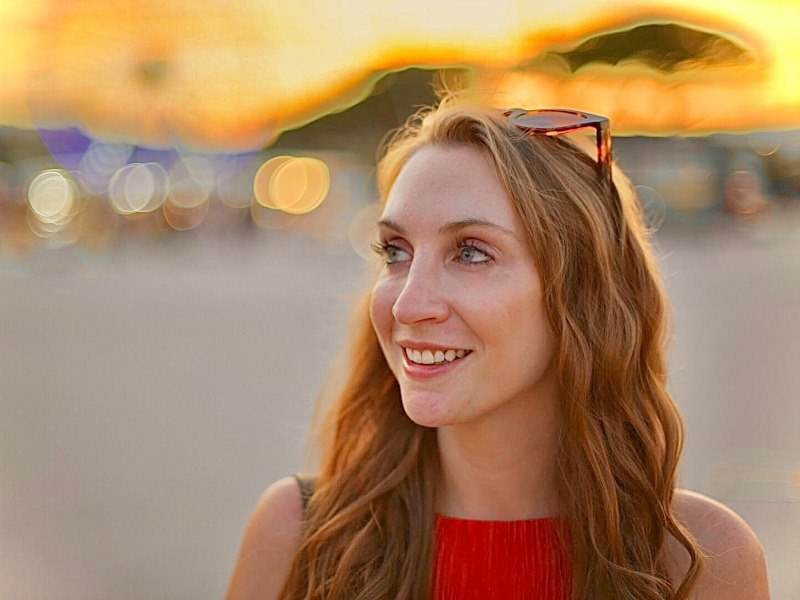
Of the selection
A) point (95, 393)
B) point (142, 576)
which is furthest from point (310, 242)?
point (142, 576)

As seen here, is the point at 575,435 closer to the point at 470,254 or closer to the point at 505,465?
the point at 505,465

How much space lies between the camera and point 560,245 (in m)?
1.96

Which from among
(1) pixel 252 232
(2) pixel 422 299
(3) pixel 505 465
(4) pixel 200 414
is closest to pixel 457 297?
(2) pixel 422 299

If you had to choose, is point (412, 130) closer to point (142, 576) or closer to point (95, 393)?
point (142, 576)

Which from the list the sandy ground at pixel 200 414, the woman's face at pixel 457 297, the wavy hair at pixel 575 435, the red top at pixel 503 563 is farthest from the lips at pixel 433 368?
the sandy ground at pixel 200 414

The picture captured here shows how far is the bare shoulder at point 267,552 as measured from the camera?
2006mm

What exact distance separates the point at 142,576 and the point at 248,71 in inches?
397

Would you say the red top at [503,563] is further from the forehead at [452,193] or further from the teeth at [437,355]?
the forehead at [452,193]

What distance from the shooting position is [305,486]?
7.02 feet

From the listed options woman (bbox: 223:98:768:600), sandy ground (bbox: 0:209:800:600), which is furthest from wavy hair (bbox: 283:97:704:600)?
sandy ground (bbox: 0:209:800:600)

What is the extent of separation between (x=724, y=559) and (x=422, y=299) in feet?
2.56

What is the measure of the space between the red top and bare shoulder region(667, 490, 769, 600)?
0.23 meters

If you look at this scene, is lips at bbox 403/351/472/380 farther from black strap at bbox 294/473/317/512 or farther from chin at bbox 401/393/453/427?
black strap at bbox 294/473/317/512

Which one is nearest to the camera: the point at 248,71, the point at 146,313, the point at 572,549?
the point at 572,549
